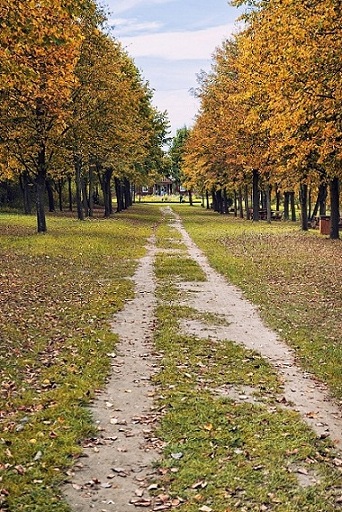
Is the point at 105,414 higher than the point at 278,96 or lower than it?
lower

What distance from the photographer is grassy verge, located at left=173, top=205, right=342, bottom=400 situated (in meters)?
8.51

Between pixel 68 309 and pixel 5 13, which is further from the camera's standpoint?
pixel 68 309

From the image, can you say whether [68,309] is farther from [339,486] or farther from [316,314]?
[339,486]

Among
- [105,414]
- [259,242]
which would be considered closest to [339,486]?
[105,414]

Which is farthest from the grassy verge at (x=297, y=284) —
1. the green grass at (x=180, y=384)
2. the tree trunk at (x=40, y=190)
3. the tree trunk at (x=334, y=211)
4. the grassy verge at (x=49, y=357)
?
the tree trunk at (x=40, y=190)

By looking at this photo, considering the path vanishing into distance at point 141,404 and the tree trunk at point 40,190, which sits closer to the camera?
the path vanishing into distance at point 141,404

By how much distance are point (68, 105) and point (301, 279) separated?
52.3 feet

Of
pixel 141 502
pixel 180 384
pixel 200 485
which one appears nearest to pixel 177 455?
pixel 200 485

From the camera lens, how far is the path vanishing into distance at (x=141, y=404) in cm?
459

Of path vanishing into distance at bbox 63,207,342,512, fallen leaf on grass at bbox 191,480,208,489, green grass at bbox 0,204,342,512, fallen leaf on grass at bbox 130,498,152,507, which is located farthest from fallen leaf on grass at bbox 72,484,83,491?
fallen leaf on grass at bbox 191,480,208,489

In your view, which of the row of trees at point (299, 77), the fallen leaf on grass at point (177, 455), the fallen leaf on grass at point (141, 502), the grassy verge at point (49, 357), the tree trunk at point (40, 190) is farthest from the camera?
the tree trunk at point (40, 190)

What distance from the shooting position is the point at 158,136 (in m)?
53.2

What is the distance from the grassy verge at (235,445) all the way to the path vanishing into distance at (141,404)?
0.15 metres

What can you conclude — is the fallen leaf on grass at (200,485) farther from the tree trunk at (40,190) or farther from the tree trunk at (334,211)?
the tree trunk at (334,211)
